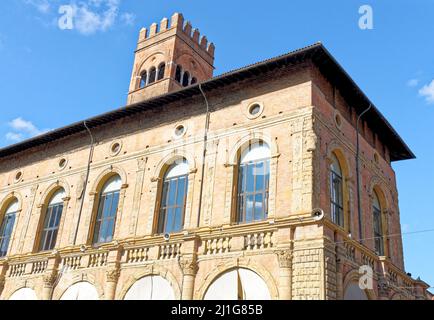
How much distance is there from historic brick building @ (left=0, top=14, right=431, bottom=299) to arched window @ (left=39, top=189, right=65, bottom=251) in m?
0.08

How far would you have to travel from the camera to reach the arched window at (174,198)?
57.0 feet

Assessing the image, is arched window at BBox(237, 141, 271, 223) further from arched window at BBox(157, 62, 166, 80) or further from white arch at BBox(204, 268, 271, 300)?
arched window at BBox(157, 62, 166, 80)

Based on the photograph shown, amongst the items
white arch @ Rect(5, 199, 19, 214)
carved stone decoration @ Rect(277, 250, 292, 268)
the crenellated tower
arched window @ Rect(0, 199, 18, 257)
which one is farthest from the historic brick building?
the crenellated tower

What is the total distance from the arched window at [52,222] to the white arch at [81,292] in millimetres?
2977

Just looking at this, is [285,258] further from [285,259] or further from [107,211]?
[107,211]

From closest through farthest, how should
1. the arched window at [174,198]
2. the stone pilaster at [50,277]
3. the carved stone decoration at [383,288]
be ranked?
the carved stone decoration at [383,288]
the arched window at [174,198]
the stone pilaster at [50,277]

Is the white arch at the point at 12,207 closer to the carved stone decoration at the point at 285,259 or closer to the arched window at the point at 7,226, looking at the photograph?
the arched window at the point at 7,226

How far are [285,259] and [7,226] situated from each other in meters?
15.0

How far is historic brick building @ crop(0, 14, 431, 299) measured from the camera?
14.5 m

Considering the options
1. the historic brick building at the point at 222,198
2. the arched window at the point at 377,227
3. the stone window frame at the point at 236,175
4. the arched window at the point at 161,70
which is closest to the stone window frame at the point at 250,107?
the historic brick building at the point at 222,198

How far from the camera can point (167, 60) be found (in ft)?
102

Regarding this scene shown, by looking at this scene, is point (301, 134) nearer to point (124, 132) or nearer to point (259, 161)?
point (259, 161)

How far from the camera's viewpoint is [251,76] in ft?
56.6
